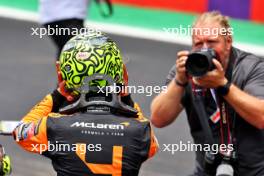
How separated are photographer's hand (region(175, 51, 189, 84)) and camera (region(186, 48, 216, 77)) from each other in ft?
0.20

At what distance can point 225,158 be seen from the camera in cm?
518

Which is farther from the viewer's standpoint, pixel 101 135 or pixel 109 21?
pixel 109 21

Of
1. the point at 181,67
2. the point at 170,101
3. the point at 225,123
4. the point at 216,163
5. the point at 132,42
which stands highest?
the point at 181,67

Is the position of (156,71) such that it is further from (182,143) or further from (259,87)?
(259,87)

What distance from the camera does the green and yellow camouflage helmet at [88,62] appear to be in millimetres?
4773

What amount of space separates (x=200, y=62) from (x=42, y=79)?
676cm

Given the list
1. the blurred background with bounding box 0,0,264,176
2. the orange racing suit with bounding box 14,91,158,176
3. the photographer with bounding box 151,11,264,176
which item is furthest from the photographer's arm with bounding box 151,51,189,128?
the blurred background with bounding box 0,0,264,176

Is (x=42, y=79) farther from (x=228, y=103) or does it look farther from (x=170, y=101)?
(x=228, y=103)

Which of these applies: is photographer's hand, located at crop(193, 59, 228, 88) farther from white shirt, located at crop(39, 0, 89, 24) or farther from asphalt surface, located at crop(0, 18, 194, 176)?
white shirt, located at crop(39, 0, 89, 24)

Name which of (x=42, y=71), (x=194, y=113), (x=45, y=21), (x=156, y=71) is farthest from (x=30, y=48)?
(x=194, y=113)

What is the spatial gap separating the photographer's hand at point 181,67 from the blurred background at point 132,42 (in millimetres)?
4043

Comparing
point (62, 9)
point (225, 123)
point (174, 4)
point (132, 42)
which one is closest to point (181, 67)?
point (225, 123)

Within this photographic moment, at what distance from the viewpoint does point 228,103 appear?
204 inches

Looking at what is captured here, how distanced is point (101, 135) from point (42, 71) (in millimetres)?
7152
